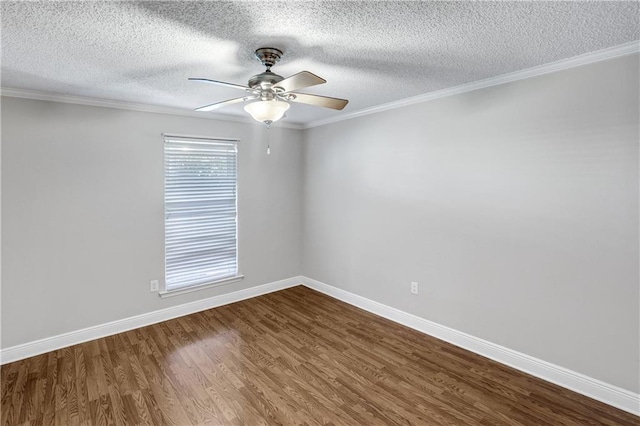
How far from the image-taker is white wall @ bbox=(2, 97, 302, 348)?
112 inches

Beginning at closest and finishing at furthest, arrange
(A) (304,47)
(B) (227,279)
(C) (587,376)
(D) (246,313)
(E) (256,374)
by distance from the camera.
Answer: (A) (304,47) < (C) (587,376) < (E) (256,374) < (D) (246,313) < (B) (227,279)

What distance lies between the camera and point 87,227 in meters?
3.19

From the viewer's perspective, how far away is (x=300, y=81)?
72.5 inches

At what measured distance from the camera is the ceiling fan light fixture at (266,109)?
2109mm

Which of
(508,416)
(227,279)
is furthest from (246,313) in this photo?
(508,416)

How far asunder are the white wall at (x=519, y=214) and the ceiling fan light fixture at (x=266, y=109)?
5.66 feet

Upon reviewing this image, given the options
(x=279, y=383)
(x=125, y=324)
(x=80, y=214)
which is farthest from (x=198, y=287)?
(x=279, y=383)

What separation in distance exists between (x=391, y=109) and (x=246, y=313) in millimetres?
2839

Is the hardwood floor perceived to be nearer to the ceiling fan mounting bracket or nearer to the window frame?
the window frame

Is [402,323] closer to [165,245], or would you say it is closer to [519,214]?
[519,214]

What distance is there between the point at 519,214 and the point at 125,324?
3895 millimetres

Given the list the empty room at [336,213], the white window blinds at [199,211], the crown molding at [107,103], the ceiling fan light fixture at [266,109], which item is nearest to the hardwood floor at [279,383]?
the empty room at [336,213]

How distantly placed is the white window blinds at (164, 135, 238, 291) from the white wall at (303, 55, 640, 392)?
5.38 ft

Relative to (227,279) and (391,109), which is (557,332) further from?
(227,279)
